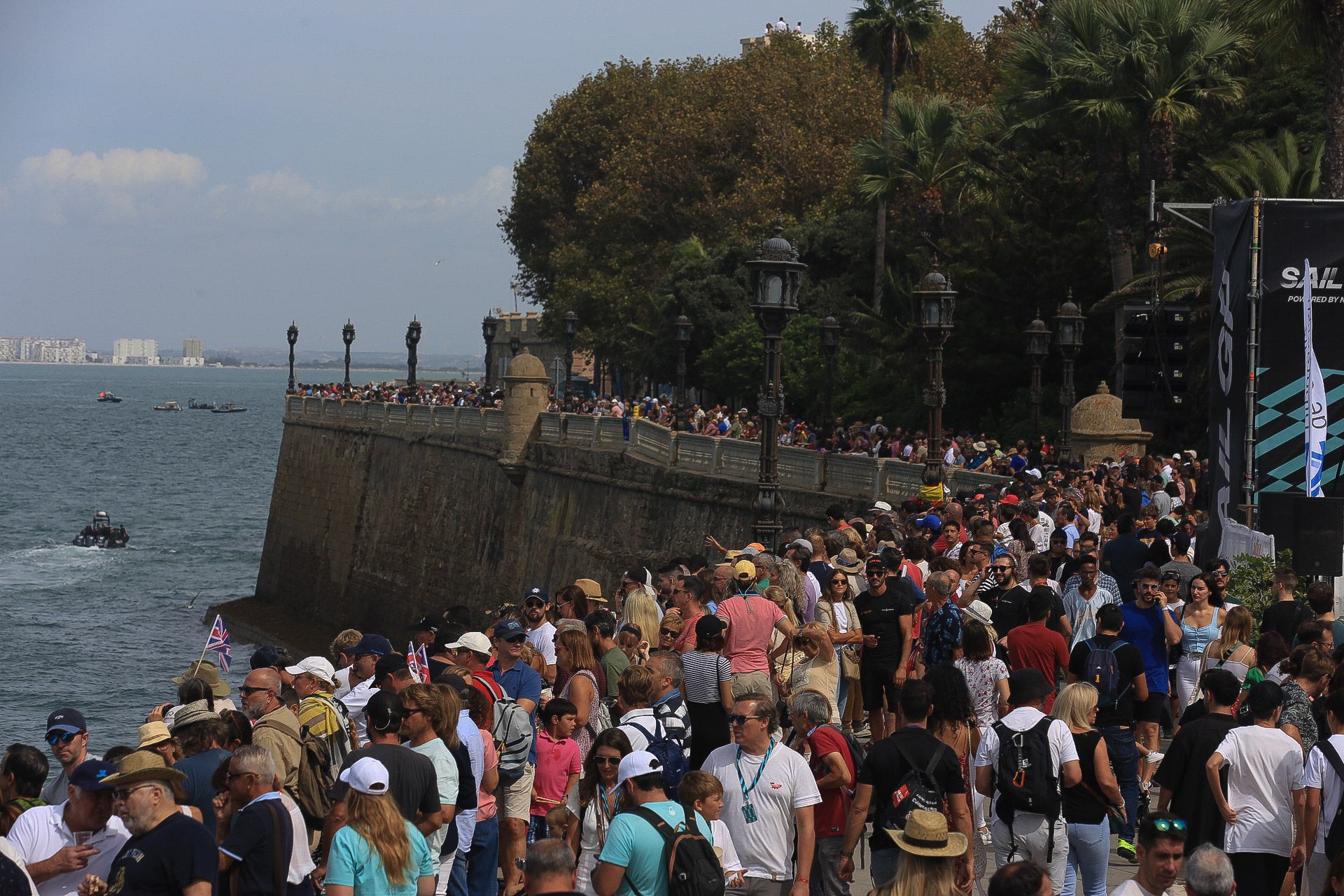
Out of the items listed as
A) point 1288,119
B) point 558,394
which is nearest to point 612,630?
point 1288,119

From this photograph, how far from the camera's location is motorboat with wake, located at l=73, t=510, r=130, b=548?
205 feet

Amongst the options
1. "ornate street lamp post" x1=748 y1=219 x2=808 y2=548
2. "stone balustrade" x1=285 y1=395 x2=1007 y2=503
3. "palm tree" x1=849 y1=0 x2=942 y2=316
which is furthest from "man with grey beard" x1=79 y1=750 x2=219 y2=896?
"palm tree" x1=849 y1=0 x2=942 y2=316

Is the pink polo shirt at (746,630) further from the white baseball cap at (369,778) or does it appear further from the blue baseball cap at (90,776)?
the blue baseball cap at (90,776)

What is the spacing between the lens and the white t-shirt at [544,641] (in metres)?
9.95

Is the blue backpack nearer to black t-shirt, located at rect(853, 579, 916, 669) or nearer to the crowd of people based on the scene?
the crowd of people

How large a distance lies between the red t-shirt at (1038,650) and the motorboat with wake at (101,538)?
58.4 metres

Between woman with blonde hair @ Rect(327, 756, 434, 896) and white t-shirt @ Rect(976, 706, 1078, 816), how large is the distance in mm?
2569

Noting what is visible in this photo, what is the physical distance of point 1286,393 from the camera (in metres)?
13.0

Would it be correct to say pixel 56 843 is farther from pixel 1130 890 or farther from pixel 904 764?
pixel 1130 890

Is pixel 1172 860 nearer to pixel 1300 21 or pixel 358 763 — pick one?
pixel 358 763

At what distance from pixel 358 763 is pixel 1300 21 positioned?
55.8 feet

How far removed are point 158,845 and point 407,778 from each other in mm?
1163

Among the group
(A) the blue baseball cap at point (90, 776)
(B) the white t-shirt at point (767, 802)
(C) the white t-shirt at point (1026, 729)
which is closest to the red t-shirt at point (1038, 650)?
(C) the white t-shirt at point (1026, 729)

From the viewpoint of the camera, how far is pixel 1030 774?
6.80 metres
